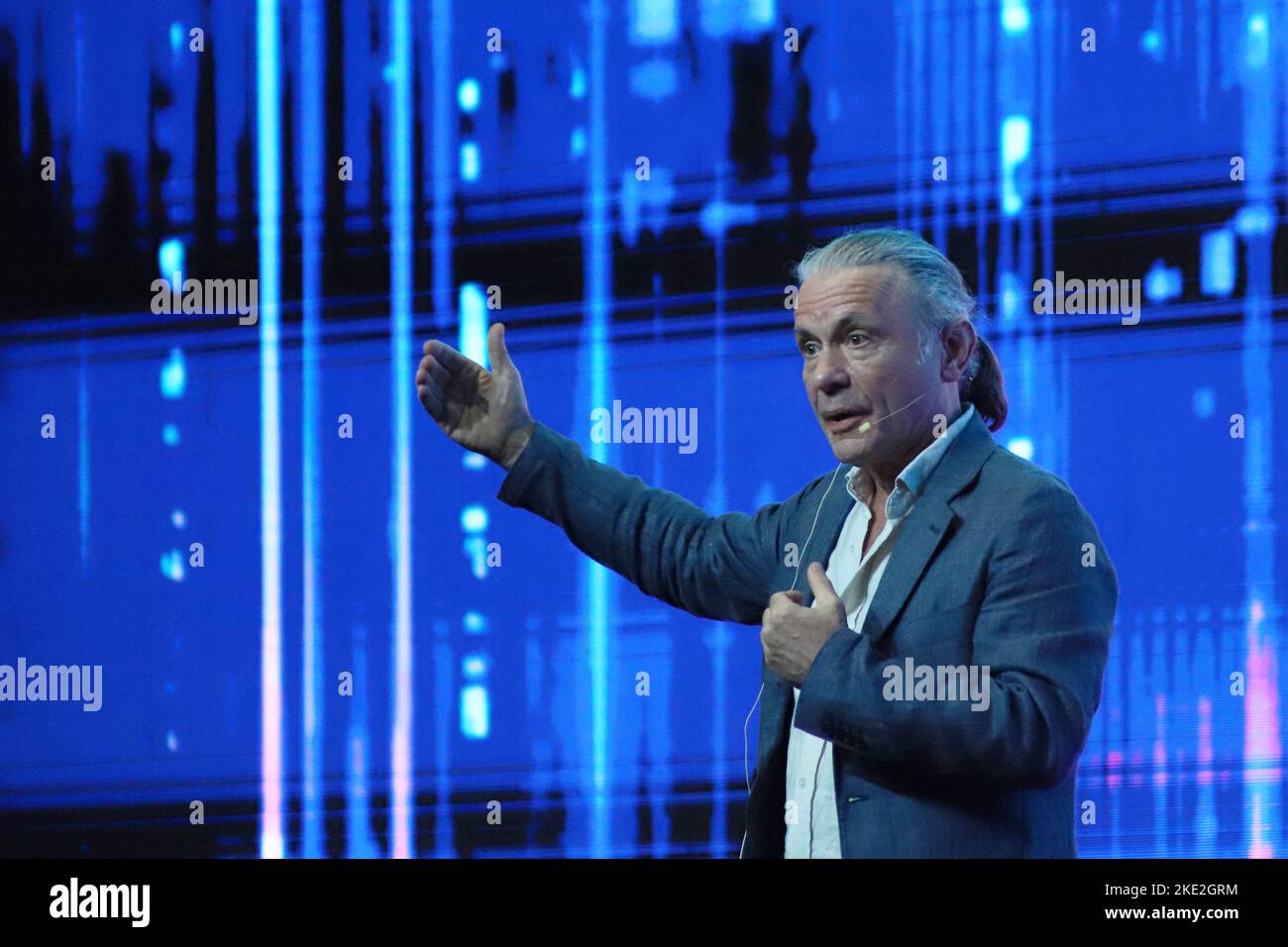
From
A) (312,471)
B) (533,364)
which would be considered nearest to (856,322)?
(533,364)

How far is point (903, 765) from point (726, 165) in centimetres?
129

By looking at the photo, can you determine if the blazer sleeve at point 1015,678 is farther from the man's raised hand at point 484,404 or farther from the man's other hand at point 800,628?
the man's raised hand at point 484,404

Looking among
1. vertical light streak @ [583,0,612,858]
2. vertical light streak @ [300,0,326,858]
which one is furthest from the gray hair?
vertical light streak @ [300,0,326,858]

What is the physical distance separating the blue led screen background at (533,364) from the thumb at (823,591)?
2.37 ft

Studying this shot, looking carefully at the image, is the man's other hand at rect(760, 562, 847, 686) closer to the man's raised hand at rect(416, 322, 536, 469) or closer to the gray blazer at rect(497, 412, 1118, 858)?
the gray blazer at rect(497, 412, 1118, 858)

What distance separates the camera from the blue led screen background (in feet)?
8.84

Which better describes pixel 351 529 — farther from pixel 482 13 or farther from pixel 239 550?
pixel 482 13

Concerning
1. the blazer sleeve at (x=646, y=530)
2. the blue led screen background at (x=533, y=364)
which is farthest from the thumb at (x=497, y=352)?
the blue led screen background at (x=533, y=364)

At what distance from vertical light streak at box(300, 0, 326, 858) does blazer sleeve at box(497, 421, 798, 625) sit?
1.85 feet

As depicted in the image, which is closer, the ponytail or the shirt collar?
the shirt collar

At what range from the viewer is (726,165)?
2.79 metres

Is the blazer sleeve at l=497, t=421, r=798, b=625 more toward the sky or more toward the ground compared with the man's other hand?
more toward the sky

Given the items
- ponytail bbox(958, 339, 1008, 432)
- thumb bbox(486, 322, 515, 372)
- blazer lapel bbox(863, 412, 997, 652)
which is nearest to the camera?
blazer lapel bbox(863, 412, 997, 652)

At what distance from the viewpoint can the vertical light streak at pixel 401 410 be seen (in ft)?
9.14
